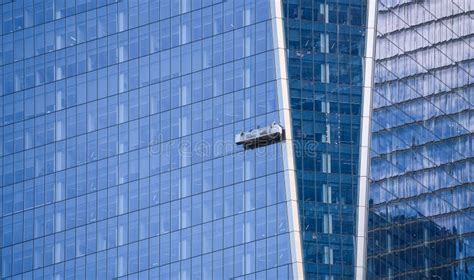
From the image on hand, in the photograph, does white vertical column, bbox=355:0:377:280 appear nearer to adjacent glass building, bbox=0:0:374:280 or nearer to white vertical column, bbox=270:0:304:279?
adjacent glass building, bbox=0:0:374:280

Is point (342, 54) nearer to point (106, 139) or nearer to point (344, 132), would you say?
point (344, 132)

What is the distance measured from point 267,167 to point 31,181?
2736 cm

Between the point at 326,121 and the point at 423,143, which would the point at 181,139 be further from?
the point at 423,143

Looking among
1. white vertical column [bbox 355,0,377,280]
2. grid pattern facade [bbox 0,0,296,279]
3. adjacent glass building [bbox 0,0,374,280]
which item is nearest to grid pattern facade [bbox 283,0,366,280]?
adjacent glass building [bbox 0,0,374,280]

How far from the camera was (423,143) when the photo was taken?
18350 centimetres

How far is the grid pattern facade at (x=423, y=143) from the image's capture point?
579 feet

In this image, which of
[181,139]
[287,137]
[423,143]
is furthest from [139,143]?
[423,143]

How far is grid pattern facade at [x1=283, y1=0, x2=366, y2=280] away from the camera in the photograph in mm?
170750

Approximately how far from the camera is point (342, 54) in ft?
575

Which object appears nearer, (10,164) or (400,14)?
(400,14)

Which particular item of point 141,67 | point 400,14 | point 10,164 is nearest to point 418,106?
point 400,14

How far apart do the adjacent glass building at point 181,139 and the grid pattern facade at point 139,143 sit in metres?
0.15

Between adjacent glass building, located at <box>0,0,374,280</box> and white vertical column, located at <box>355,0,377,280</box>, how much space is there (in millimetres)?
156

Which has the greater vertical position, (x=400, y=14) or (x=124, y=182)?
(x=400, y=14)
